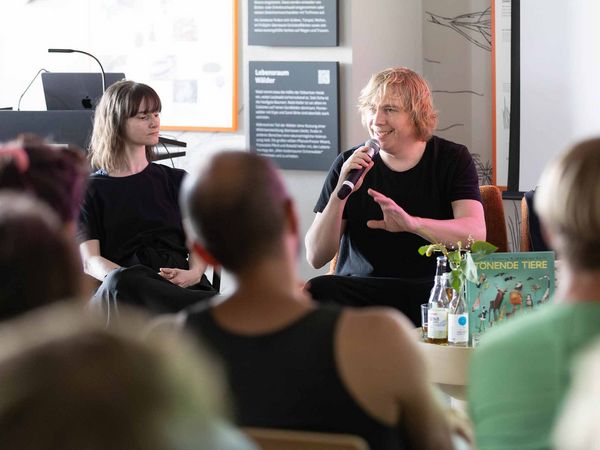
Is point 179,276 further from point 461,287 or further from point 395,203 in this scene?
point 461,287

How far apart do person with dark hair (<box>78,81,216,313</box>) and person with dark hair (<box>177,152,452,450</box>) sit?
2.40 metres

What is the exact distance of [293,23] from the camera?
5.25 meters

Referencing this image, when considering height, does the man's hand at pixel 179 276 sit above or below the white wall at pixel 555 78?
below

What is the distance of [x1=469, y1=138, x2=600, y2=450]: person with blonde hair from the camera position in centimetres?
150

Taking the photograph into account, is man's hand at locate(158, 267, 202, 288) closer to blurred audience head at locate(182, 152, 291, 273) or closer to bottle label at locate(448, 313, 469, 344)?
bottle label at locate(448, 313, 469, 344)

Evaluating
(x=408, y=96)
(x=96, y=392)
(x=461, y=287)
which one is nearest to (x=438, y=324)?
(x=461, y=287)

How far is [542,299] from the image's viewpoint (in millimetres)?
3125

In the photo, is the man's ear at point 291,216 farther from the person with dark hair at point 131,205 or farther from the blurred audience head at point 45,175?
the person with dark hair at point 131,205

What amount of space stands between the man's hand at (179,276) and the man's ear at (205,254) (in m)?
2.33

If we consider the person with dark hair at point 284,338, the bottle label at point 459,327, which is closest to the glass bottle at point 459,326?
the bottle label at point 459,327

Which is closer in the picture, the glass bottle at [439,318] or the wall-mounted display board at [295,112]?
the glass bottle at [439,318]

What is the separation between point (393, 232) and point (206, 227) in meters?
2.35

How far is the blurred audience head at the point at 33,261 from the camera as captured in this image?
94 cm

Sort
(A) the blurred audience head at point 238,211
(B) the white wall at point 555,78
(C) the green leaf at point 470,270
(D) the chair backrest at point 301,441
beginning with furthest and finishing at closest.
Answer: (B) the white wall at point 555,78 < (C) the green leaf at point 470,270 < (A) the blurred audience head at point 238,211 < (D) the chair backrest at point 301,441
